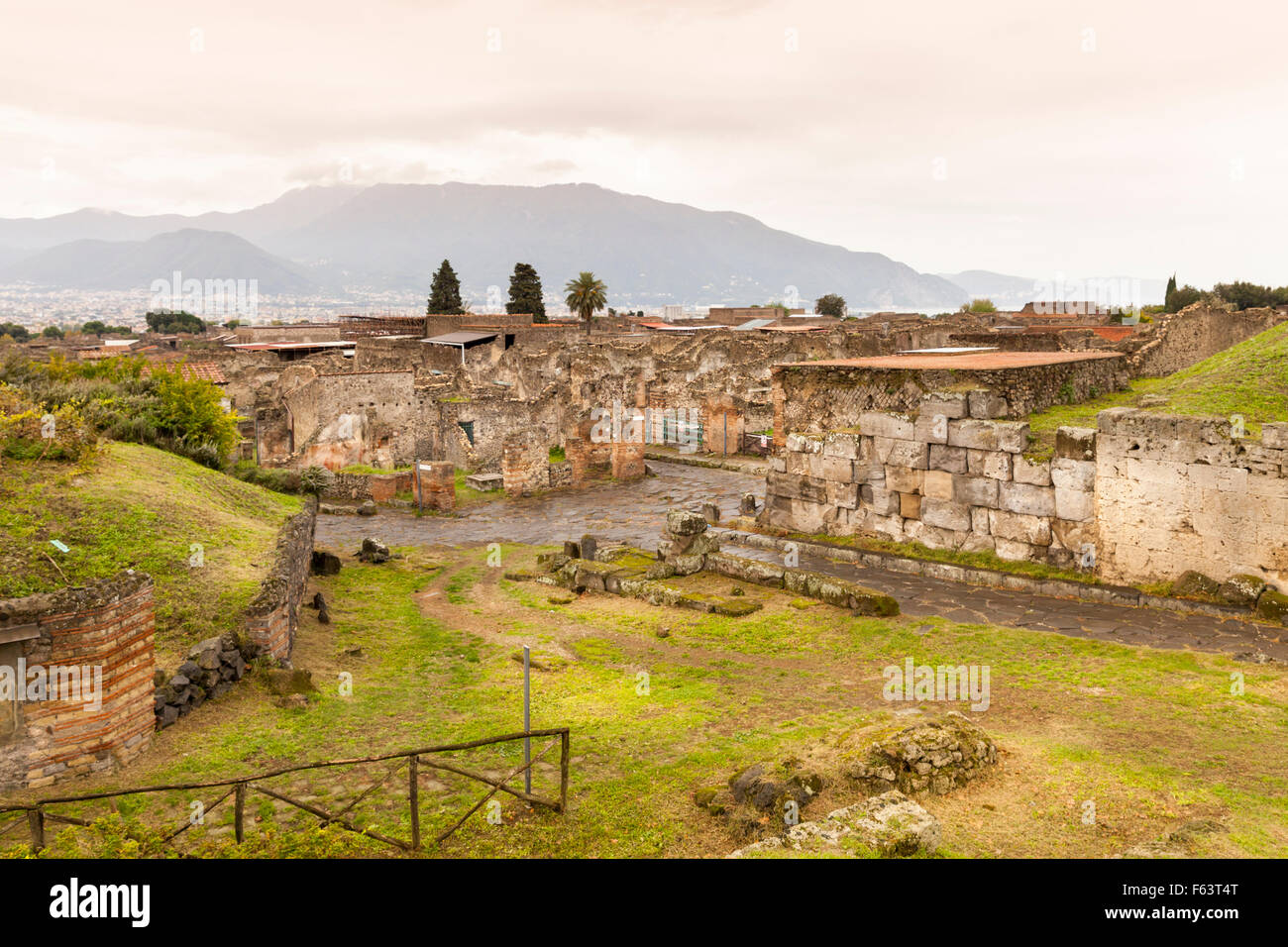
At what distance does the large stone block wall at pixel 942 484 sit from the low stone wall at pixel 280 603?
30.5 ft

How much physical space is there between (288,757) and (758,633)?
679 cm

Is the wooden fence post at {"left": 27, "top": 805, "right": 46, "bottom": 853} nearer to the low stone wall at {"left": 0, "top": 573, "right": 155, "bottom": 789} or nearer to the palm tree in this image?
the low stone wall at {"left": 0, "top": 573, "right": 155, "bottom": 789}

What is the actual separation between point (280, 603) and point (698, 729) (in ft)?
16.9

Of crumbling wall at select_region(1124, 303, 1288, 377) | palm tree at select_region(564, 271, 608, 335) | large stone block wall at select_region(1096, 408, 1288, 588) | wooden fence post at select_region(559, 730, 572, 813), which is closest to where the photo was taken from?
wooden fence post at select_region(559, 730, 572, 813)

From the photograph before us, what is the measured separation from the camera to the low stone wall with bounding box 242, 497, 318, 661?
9.68 meters

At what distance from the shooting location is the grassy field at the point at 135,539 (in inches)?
358

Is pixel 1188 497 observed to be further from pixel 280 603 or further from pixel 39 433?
pixel 39 433

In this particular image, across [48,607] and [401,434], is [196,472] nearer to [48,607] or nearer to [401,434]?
[48,607]

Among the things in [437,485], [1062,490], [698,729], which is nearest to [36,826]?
[698,729]

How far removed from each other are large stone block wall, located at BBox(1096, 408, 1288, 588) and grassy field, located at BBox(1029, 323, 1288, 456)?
0.47 m

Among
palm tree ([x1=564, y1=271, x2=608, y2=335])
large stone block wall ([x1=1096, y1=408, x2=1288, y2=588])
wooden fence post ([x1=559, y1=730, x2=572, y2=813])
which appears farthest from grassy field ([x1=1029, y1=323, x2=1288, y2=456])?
palm tree ([x1=564, y1=271, x2=608, y2=335])

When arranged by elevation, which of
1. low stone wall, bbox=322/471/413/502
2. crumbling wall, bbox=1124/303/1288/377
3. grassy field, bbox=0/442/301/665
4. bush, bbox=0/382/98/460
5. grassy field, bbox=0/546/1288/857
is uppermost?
crumbling wall, bbox=1124/303/1288/377

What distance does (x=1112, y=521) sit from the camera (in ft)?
41.7
